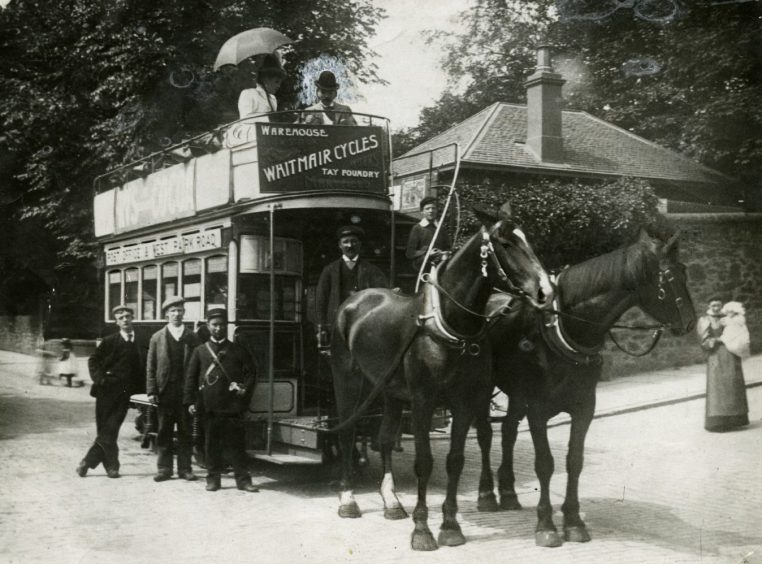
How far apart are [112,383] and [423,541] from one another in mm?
4523

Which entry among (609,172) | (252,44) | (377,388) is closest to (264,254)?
(252,44)

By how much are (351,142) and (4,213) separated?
7.21 meters

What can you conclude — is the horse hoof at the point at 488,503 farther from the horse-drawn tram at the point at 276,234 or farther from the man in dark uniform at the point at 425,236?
the man in dark uniform at the point at 425,236

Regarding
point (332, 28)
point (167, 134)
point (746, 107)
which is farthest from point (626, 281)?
point (167, 134)

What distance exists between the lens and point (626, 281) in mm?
5359

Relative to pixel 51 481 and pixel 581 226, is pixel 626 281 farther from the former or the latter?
pixel 51 481

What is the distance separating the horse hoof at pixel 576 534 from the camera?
5.53 metres

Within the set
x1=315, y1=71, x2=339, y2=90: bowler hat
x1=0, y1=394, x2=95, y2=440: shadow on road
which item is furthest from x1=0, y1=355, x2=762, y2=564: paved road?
x1=315, y1=71, x2=339, y2=90: bowler hat

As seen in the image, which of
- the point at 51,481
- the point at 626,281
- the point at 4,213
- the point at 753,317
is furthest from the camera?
the point at 4,213

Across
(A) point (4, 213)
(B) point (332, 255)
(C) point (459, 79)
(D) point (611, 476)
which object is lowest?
(D) point (611, 476)

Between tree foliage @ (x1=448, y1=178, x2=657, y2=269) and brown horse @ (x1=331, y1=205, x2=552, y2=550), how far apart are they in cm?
314

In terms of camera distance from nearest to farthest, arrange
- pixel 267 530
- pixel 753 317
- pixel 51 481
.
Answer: pixel 267 530
pixel 51 481
pixel 753 317

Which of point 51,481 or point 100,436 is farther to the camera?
point 100,436

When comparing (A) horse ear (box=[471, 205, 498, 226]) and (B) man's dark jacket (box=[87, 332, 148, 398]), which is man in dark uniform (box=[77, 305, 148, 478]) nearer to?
(B) man's dark jacket (box=[87, 332, 148, 398])
